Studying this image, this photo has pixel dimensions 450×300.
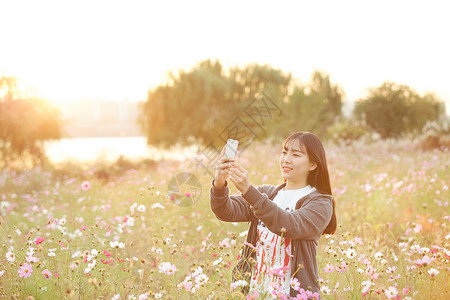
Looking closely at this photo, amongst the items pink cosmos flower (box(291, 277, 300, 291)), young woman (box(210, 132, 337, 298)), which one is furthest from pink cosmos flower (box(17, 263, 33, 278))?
pink cosmos flower (box(291, 277, 300, 291))

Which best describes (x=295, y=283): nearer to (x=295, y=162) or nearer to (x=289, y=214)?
(x=289, y=214)

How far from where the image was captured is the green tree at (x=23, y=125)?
414 inches

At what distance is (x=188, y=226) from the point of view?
15.2 feet

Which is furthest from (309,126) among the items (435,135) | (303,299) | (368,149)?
(303,299)

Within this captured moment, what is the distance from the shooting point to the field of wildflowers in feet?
7.45

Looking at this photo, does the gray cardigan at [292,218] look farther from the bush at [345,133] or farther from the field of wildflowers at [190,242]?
the bush at [345,133]

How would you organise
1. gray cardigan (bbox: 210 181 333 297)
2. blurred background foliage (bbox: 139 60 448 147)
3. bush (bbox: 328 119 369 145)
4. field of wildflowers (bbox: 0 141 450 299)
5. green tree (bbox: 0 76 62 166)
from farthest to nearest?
blurred background foliage (bbox: 139 60 448 147) < bush (bbox: 328 119 369 145) < green tree (bbox: 0 76 62 166) < field of wildflowers (bbox: 0 141 450 299) < gray cardigan (bbox: 210 181 333 297)

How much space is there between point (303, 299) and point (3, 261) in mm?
1998

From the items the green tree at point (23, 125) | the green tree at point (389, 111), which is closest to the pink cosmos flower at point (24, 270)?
the green tree at point (23, 125)

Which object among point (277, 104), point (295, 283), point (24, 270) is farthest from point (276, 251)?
point (277, 104)

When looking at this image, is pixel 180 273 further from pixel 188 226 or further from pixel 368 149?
pixel 368 149

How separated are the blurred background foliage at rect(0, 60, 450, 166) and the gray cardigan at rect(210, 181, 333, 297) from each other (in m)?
10.1

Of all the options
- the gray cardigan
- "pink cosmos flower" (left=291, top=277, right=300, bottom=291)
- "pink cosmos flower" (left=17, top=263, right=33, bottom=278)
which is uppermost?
the gray cardigan

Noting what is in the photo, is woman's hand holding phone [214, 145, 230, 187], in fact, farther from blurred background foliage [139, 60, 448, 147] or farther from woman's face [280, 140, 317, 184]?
blurred background foliage [139, 60, 448, 147]
